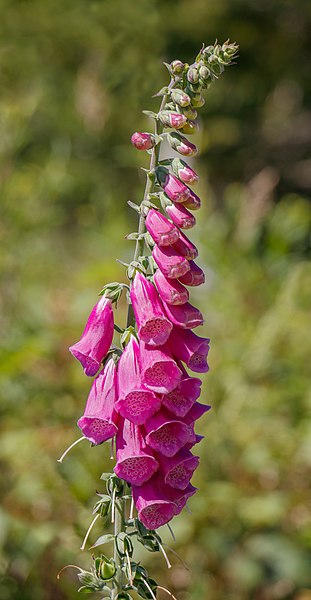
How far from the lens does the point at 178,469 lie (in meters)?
1.12

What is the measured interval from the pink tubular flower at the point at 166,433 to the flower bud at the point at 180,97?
0.45m

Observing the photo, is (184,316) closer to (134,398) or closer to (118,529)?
(134,398)

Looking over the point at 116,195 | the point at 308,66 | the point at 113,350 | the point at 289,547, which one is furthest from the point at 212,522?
the point at 308,66

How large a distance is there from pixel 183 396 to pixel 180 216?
27 centimetres

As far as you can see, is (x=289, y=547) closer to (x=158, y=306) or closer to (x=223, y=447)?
(x=223, y=447)

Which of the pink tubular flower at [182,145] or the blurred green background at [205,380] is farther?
the blurred green background at [205,380]

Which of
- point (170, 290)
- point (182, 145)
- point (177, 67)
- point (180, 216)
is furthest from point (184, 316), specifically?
point (177, 67)

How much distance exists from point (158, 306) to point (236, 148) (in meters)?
8.55

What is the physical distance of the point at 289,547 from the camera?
271cm

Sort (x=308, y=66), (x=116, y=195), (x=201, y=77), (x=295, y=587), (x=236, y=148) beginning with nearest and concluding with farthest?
1. (x=201, y=77)
2. (x=295, y=587)
3. (x=116, y=195)
4. (x=308, y=66)
5. (x=236, y=148)

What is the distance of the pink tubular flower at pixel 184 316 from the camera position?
3.69 feet

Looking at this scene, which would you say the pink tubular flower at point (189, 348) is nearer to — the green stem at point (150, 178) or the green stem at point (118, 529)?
the green stem at point (150, 178)

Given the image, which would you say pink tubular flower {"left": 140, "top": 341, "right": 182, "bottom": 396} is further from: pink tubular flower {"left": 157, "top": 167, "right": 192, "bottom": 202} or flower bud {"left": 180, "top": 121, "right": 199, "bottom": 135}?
flower bud {"left": 180, "top": 121, "right": 199, "bottom": 135}

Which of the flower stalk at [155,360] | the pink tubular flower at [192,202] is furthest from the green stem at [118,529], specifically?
the pink tubular flower at [192,202]
